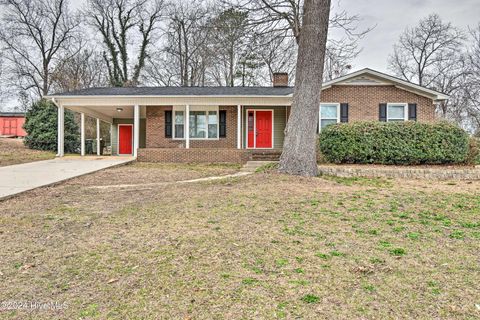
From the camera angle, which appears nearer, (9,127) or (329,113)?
(329,113)

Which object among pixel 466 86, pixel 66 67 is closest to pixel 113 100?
pixel 66 67

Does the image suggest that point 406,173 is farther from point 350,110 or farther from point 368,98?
point 368,98

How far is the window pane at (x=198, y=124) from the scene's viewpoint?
17.0m

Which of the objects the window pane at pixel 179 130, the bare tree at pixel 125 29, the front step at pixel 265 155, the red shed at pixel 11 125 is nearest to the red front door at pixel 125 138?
the window pane at pixel 179 130

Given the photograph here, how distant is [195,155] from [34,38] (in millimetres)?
24722

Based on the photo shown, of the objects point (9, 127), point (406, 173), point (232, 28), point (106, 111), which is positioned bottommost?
point (406, 173)

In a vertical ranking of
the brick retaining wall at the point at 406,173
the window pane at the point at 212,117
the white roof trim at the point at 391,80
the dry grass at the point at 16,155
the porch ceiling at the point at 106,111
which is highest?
the white roof trim at the point at 391,80

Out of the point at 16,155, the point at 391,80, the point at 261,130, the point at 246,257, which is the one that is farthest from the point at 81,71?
the point at 246,257

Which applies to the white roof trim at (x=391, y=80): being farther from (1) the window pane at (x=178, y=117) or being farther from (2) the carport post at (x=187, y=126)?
(1) the window pane at (x=178, y=117)

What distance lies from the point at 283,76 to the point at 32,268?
17.6 metres

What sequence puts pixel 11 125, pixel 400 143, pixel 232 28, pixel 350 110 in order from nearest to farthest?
pixel 232 28, pixel 400 143, pixel 350 110, pixel 11 125

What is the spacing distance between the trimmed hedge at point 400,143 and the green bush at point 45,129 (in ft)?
53.5

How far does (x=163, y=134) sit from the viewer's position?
17.1 m

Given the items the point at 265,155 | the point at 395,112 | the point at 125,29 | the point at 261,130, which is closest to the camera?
the point at 265,155
